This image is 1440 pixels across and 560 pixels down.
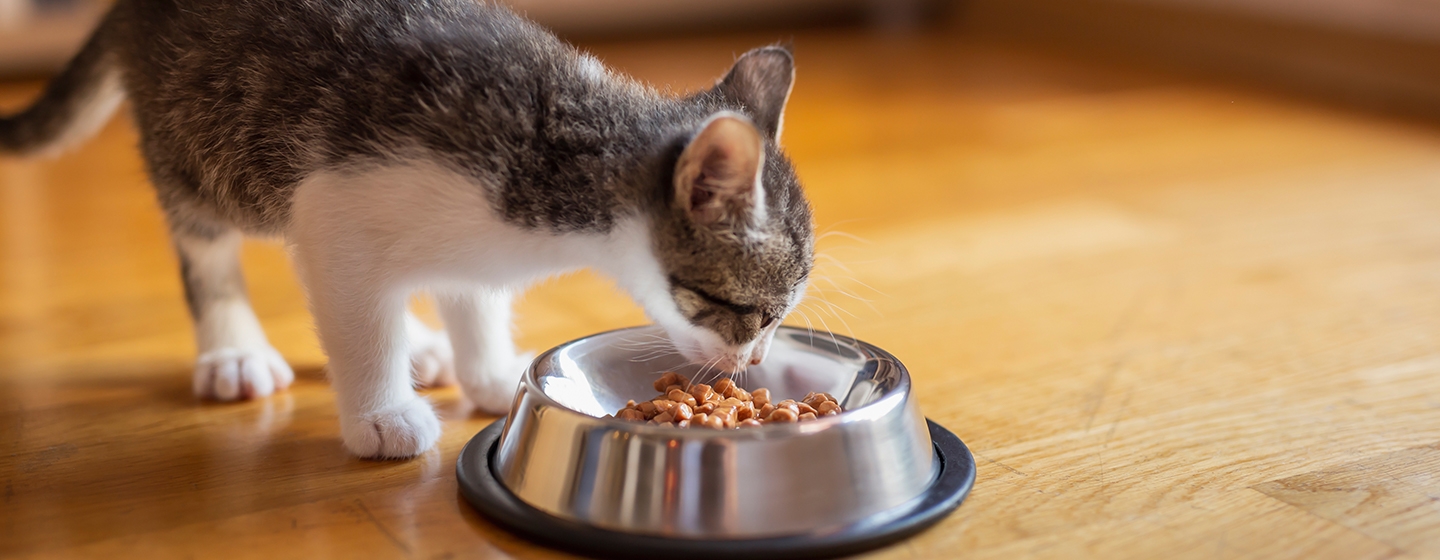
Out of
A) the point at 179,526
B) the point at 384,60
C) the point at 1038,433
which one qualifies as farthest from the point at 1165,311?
the point at 179,526

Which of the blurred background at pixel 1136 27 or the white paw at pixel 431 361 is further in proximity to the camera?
the blurred background at pixel 1136 27

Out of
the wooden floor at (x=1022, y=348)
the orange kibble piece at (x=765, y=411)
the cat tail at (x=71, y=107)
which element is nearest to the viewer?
the wooden floor at (x=1022, y=348)

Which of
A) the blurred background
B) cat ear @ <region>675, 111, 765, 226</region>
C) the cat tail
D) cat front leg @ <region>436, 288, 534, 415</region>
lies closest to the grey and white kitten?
cat ear @ <region>675, 111, 765, 226</region>

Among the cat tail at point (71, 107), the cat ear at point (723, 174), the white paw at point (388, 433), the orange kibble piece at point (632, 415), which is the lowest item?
the white paw at point (388, 433)

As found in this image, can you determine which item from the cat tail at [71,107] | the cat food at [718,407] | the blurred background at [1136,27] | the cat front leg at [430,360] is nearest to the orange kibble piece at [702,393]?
the cat food at [718,407]

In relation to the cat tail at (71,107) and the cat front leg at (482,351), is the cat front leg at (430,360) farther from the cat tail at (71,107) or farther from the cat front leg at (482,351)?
the cat tail at (71,107)

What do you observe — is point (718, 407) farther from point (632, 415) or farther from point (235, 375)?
point (235, 375)

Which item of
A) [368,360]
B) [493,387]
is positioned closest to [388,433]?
[368,360]
